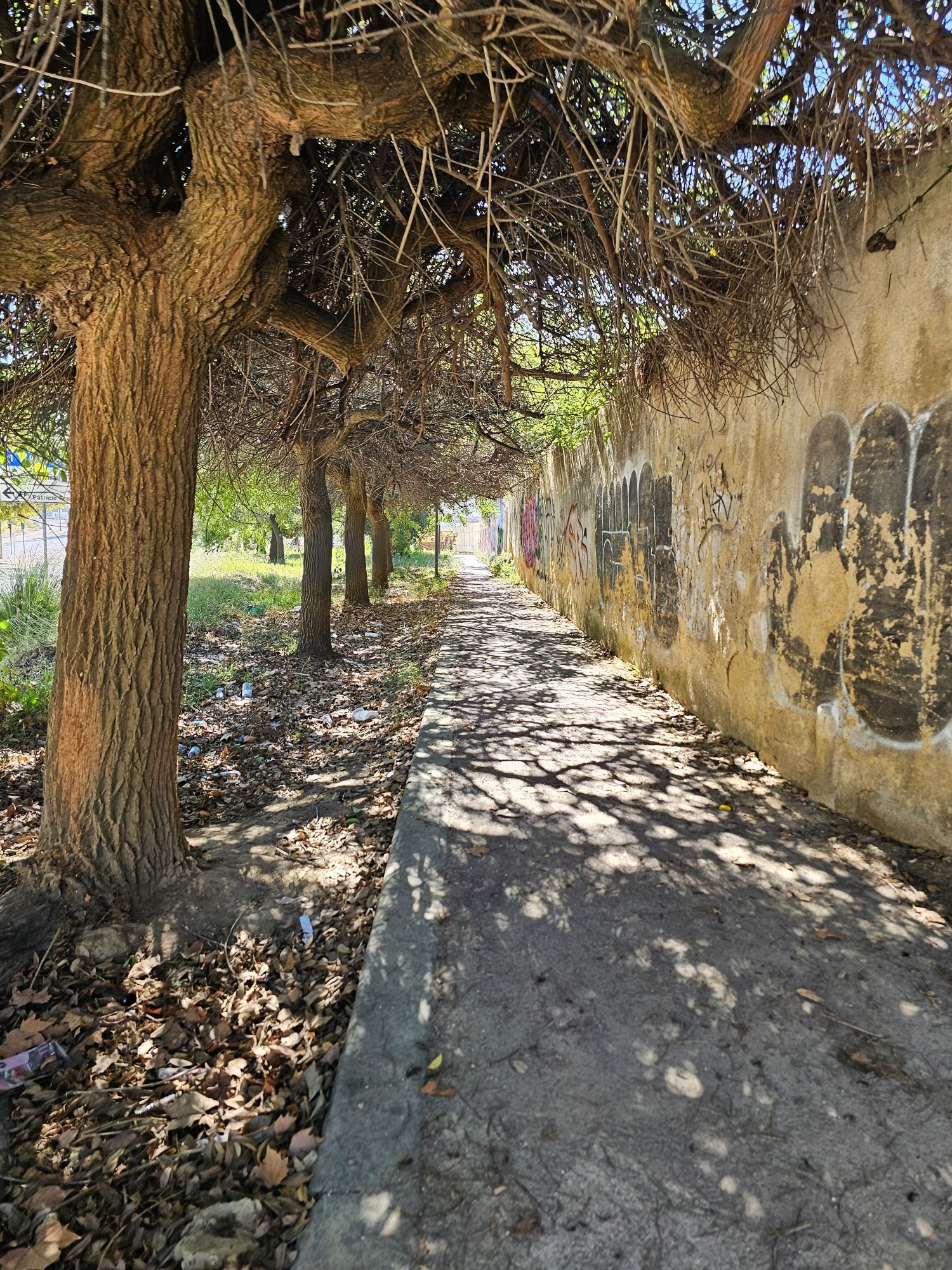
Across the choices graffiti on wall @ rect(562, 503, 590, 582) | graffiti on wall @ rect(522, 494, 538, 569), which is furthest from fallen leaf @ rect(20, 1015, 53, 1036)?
graffiti on wall @ rect(522, 494, 538, 569)

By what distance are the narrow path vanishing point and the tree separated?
1.60 metres

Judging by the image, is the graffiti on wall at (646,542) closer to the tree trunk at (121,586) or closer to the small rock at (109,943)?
the tree trunk at (121,586)

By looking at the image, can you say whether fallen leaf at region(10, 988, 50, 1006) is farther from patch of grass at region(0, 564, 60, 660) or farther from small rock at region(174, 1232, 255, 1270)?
patch of grass at region(0, 564, 60, 660)

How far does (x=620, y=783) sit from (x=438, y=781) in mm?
1263

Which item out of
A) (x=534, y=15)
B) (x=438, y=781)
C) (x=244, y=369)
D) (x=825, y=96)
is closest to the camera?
(x=534, y=15)

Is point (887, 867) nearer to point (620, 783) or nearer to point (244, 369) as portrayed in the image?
point (620, 783)

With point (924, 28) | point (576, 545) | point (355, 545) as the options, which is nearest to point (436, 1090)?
point (924, 28)

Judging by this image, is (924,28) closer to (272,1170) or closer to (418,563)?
(272,1170)

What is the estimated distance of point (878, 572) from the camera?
11.7 ft

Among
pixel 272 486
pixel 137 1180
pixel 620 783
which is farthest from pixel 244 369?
pixel 272 486

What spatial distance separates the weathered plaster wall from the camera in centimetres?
326

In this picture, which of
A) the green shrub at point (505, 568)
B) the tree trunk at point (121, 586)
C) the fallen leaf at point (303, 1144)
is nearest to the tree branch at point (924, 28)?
the tree trunk at point (121, 586)

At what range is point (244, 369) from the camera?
514 cm

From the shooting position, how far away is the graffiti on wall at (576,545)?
37.3 feet
